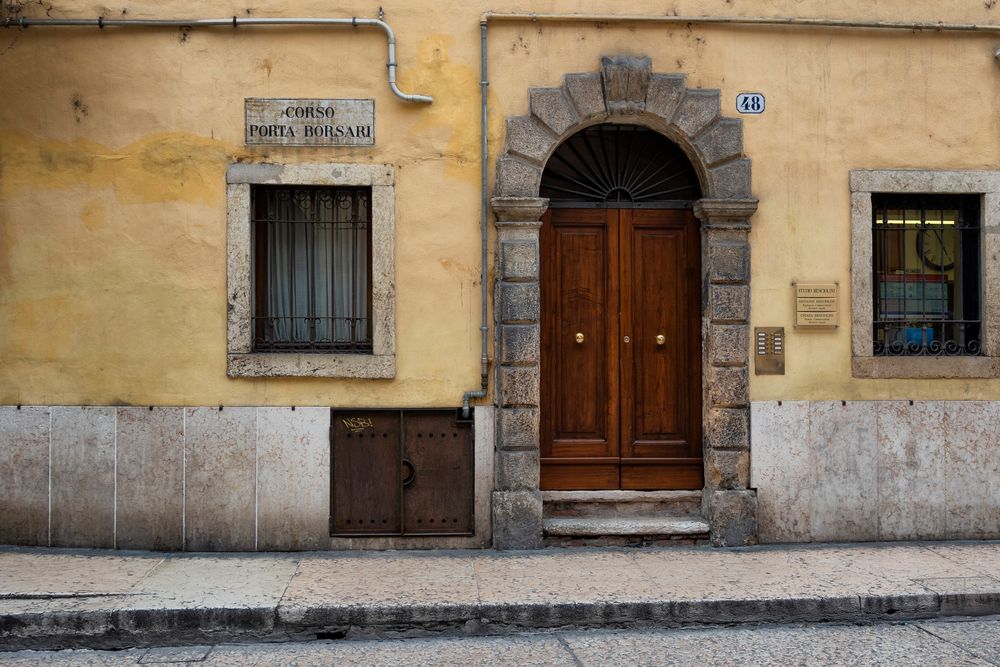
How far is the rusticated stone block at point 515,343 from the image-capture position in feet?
26.0

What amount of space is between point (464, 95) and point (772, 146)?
2619mm

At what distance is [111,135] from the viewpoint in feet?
25.8

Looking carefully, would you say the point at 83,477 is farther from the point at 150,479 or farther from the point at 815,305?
the point at 815,305

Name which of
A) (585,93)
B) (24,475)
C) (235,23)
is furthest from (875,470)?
(24,475)

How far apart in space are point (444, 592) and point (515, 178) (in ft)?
11.0

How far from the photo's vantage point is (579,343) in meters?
8.30

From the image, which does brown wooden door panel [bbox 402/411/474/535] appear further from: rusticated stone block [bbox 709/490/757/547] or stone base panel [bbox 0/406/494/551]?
rusticated stone block [bbox 709/490/757/547]

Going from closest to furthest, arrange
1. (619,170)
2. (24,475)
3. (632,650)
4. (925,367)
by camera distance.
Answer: (632,650) → (24,475) → (925,367) → (619,170)

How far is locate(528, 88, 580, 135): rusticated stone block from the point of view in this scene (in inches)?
314

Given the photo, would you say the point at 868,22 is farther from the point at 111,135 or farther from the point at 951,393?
the point at 111,135

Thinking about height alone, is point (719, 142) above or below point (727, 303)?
above

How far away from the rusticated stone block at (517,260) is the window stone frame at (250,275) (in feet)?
2.95

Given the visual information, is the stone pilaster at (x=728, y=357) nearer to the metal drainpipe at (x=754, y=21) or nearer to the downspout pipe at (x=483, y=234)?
the metal drainpipe at (x=754, y=21)

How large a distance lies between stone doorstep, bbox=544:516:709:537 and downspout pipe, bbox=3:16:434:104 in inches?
143
